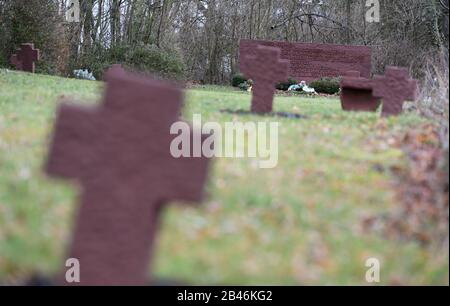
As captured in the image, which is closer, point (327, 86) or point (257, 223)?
point (257, 223)

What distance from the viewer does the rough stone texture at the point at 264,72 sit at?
37.0ft

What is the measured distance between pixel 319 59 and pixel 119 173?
26.9m

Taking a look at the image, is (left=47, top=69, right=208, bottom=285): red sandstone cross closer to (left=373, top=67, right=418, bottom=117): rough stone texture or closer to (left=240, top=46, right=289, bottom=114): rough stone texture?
(left=240, top=46, right=289, bottom=114): rough stone texture

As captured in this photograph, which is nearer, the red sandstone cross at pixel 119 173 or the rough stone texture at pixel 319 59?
the red sandstone cross at pixel 119 173

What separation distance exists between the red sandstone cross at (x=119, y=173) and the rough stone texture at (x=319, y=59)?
26339 mm

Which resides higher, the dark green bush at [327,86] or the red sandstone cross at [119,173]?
the red sandstone cross at [119,173]

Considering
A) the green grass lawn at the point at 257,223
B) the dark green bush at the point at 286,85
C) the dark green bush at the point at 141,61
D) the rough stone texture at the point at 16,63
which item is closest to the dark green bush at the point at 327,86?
the dark green bush at the point at 286,85

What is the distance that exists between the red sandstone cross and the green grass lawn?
55 centimetres

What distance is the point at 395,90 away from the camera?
1166 centimetres

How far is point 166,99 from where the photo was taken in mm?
4266

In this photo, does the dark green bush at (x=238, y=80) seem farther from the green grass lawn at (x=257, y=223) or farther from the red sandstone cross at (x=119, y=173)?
the red sandstone cross at (x=119, y=173)

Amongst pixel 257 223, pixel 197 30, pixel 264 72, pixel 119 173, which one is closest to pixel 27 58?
pixel 264 72

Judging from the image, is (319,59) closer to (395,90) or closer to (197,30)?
(197,30)
